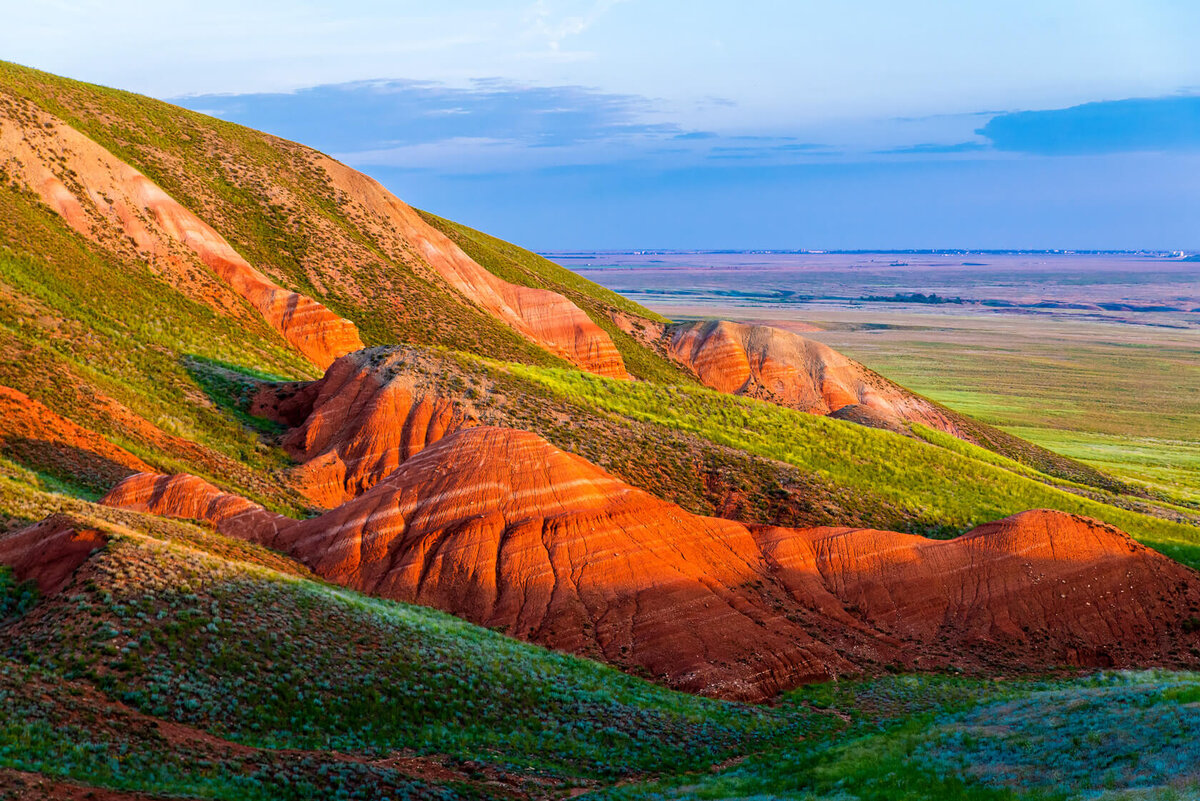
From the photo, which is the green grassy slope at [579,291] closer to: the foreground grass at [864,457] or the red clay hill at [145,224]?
the foreground grass at [864,457]

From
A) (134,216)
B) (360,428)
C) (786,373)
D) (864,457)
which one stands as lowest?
(864,457)

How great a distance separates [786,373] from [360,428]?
51160 millimetres

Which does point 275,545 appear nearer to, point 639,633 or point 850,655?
point 639,633

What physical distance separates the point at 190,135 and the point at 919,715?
73.9 m

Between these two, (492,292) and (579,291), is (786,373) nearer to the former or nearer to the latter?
(579,291)

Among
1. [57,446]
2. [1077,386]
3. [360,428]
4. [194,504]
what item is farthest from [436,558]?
[1077,386]

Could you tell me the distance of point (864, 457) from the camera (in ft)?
174

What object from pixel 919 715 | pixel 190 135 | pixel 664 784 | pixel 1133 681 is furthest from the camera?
pixel 190 135

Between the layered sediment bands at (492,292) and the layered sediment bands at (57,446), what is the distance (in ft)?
144

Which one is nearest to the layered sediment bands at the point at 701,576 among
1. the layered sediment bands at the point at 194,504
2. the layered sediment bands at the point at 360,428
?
the layered sediment bands at the point at 194,504

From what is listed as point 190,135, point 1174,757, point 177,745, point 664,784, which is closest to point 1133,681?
point 1174,757

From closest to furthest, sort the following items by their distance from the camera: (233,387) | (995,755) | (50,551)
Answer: (995,755) → (50,551) → (233,387)

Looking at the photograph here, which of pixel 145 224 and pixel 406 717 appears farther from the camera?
pixel 145 224

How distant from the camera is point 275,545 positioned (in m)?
31.3
